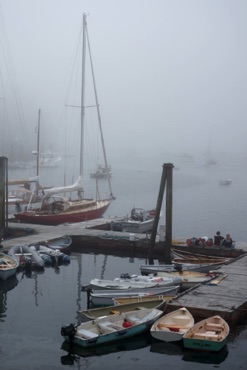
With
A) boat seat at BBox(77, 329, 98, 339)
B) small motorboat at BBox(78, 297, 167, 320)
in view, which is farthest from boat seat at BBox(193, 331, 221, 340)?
boat seat at BBox(77, 329, 98, 339)

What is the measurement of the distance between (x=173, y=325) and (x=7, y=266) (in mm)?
12015

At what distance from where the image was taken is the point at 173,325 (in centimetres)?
2102

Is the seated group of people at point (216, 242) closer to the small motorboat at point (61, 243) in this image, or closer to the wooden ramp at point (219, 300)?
the small motorboat at point (61, 243)

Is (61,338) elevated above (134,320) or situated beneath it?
situated beneath

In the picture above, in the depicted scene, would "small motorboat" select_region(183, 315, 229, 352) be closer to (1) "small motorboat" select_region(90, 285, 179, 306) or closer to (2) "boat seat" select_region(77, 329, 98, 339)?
(2) "boat seat" select_region(77, 329, 98, 339)

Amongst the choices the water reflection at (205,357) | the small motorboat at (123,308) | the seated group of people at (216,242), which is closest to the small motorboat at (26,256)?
the seated group of people at (216,242)

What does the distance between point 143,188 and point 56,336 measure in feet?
391

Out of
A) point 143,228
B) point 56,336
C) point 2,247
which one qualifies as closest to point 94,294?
point 56,336

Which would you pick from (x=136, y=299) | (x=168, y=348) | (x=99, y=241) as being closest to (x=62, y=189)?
(x=99, y=241)

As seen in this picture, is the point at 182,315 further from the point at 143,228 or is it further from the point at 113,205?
the point at 113,205

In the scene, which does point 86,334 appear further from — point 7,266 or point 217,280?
point 7,266

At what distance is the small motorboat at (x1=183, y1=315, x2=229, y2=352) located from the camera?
19797mm

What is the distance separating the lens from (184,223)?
249 feet

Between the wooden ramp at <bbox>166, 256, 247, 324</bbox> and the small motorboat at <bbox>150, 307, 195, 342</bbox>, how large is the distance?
886 millimetres
